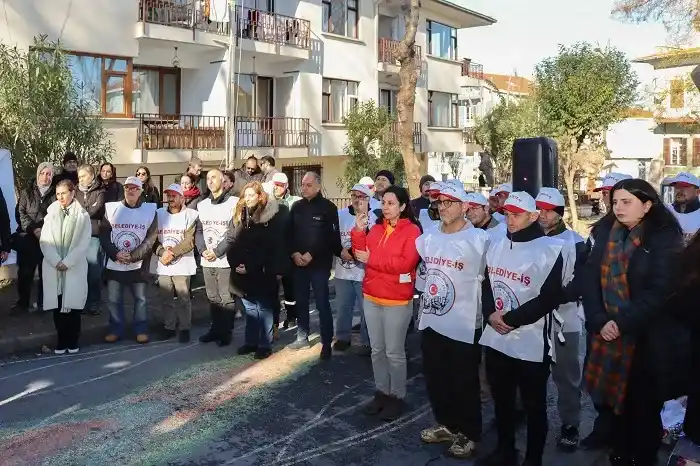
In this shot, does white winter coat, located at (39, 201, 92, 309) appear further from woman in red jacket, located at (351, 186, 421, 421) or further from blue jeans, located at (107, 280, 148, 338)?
woman in red jacket, located at (351, 186, 421, 421)

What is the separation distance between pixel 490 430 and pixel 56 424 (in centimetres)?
346

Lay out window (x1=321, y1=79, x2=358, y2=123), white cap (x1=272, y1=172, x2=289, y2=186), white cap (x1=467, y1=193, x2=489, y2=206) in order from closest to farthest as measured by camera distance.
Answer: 1. white cap (x1=467, y1=193, x2=489, y2=206)
2. white cap (x1=272, y1=172, x2=289, y2=186)
3. window (x1=321, y1=79, x2=358, y2=123)

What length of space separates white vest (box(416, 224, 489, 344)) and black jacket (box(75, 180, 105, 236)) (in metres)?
5.22

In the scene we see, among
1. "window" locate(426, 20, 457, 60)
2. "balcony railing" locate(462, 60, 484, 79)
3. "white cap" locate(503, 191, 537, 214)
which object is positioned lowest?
"white cap" locate(503, 191, 537, 214)

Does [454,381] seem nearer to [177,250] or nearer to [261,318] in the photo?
[261,318]

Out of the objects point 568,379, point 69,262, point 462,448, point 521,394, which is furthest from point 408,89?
point 521,394

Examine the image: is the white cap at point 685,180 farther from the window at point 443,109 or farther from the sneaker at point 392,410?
the window at point 443,109

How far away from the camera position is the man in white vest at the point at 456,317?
5047mm

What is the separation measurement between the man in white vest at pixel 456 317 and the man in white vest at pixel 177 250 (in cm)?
379

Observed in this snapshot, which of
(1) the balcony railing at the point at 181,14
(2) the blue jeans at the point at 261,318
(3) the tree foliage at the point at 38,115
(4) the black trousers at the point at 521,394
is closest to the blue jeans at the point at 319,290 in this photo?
(2) the blue jeans at the point at 261,318

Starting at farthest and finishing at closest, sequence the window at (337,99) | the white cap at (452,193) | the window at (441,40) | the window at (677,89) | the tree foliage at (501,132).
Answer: the tree foliage at (501,132) < the window at (441,40) < the window at (677,89) < the window at (337,99) < the white cap at (452,193)

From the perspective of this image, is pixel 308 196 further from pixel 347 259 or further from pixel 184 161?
pixel 184 161

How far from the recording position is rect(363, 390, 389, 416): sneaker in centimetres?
591

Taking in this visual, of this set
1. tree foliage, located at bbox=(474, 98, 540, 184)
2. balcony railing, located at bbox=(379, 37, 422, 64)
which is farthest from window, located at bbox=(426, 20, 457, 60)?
tree foliage, located at bbox=(474, 98, 540, 184)
